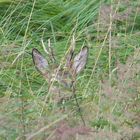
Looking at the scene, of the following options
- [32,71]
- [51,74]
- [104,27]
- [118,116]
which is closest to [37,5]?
[32,71]

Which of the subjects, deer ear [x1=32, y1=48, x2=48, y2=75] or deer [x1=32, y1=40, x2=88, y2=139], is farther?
deer ear [x1=32, y1=48, x2=48, y2=75]

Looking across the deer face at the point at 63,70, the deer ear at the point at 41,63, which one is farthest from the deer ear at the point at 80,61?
the deer ear at the point at 41,63

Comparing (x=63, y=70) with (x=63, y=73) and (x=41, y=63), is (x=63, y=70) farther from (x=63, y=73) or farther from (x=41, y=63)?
(x=41, y=63)

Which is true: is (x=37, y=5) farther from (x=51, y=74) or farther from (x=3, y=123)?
(x=3, y=123)

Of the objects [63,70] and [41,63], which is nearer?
[63,70]

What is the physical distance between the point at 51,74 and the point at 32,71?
4.42 feet

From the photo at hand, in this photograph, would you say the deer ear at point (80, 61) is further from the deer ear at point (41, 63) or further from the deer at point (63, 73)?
the deer ear at point (41, 63)

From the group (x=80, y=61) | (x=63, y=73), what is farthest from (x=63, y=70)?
(x=80, y=61)

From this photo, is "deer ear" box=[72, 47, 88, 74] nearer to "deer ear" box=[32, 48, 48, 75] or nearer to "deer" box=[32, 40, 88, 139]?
"deer" box=[32, 40, 88, 139]

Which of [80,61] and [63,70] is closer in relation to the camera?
[63,70]

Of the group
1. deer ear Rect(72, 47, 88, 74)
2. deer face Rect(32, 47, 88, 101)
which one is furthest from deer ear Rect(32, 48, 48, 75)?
deer ear Rect(72, 47, 88, 74)

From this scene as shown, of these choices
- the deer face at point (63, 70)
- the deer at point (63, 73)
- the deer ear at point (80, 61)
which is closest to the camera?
the deer at point (63, 73)

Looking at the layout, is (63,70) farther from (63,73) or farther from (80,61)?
(80,61)

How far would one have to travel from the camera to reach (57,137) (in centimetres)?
192
